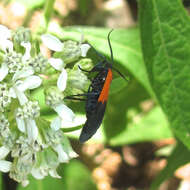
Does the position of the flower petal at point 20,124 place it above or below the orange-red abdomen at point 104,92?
below

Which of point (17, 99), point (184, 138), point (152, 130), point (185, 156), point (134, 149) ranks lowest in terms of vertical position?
point (134, 149)

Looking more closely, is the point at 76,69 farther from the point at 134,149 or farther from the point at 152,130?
the point at 134,149

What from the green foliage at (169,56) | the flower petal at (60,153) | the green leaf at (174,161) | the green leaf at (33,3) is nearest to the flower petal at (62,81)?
the flower petal at (60,153)

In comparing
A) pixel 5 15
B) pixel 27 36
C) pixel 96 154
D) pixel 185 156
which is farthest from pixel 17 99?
pixel 5 15

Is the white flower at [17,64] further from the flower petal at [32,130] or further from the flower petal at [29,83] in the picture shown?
the flower petal at [32,130]

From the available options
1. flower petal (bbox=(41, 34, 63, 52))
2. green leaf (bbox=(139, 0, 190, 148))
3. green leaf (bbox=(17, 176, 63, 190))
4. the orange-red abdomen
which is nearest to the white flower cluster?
flower petal (bbox=(41, 34, 63, 52))

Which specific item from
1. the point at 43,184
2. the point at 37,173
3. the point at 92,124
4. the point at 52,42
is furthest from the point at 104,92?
the point at 43,184
